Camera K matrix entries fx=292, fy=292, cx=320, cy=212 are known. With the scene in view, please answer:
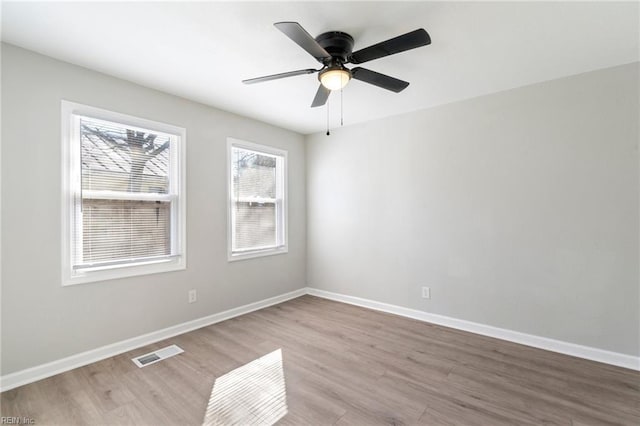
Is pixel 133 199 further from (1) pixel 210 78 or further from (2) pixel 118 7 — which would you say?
(2) pixel 118 7

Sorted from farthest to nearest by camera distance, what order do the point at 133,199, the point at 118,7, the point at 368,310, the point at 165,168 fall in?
the point at 368,310
the point at 165,168
the point at 133,199
the point at 118,7

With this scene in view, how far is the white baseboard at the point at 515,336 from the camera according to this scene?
8.42ft

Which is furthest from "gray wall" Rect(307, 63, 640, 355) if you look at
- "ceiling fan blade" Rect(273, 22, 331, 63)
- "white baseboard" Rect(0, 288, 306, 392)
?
"ceiling fan blade" Rect(273, 22, 331, 63)

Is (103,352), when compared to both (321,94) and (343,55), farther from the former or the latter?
(343,55)

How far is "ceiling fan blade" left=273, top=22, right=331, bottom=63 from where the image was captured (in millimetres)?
1578

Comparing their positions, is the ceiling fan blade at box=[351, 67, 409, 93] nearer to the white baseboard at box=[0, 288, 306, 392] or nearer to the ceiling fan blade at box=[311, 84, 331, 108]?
the ceiling fan blade at box=[311, 84, 331, 108]

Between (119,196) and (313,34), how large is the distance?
2.29 meters

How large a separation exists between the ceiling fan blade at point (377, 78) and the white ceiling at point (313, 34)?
10.1 inches

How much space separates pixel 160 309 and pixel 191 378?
3.34ft

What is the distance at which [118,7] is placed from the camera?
6.07ft

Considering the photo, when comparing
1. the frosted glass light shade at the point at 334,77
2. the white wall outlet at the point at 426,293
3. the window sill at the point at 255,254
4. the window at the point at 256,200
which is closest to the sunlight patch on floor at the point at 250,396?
the window sill at the point at 255,254

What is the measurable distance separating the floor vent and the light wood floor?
0.08m

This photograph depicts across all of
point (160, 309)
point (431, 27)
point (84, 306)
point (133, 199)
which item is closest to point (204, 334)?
point (160, 309)

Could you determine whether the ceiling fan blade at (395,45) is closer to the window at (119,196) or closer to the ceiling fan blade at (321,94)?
the ceiling fan blade at (321,94)
